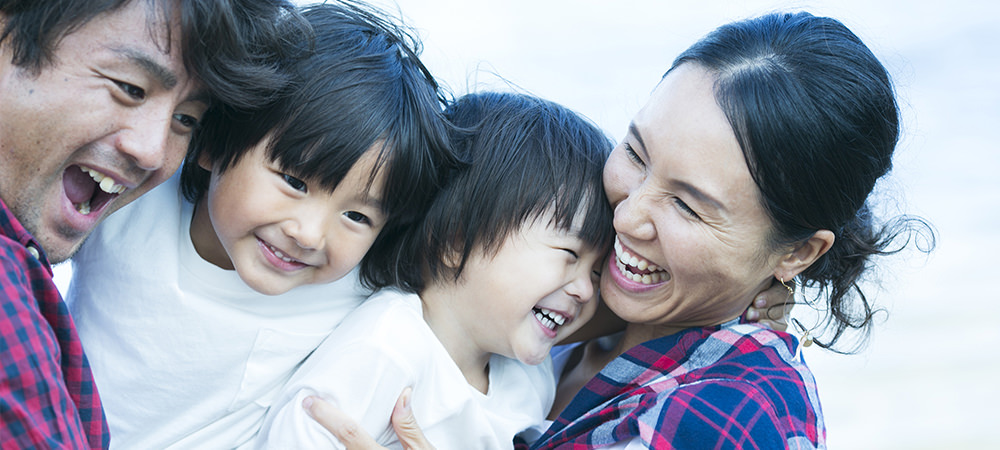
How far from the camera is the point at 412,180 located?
5.68 feet

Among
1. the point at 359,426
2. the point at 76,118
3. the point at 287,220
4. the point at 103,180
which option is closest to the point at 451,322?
→ the point at 359,426

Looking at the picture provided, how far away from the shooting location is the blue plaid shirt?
1572 millimetres

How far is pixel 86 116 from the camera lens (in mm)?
1334

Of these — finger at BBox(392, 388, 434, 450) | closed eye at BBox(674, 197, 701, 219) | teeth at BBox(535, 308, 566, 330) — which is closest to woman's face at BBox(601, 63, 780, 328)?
closed eye at BBox(674, 197, 701, 219)

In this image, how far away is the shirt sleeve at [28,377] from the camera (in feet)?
3.52

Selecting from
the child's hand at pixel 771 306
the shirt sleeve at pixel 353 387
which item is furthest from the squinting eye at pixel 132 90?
the child's hand at pixel 771 306

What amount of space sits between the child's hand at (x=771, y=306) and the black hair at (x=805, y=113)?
0.24 meters

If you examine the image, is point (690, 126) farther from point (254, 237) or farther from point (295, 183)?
point (254, 237)

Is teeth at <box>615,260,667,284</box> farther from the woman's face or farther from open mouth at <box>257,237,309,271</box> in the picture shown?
open mouth at <box>257,237,309,271</box>

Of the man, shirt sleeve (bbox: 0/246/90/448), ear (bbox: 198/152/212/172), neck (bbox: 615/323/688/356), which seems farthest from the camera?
neck (bbox: 615/323/688/356)

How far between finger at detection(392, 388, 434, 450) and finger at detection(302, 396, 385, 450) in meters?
0.07

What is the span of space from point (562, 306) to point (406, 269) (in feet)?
1.29

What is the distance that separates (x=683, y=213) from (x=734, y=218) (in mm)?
107

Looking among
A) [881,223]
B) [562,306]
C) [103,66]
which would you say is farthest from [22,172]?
[881,223]
